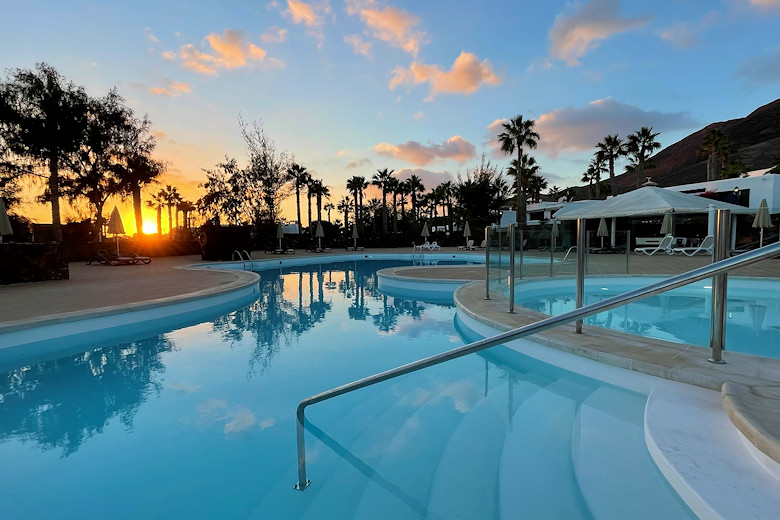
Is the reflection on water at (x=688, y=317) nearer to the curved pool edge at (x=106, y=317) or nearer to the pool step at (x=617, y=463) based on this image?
the pool step at (x=617, y=463)

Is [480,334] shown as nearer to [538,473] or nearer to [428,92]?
[538,473]

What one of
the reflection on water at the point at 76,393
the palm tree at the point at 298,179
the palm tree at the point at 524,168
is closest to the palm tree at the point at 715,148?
the palm tree at the point at 524,168

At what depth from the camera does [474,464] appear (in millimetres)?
2639

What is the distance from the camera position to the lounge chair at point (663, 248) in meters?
14.7

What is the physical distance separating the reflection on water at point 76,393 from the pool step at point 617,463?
385 centimetres

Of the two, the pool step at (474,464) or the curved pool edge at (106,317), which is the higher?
the curved pool edge at (106,317)

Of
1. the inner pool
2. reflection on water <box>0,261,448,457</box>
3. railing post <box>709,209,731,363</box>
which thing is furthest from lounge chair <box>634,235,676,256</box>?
railing post <box>709,209,731,363</box>

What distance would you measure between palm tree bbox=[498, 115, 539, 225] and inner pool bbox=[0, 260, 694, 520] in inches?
1126

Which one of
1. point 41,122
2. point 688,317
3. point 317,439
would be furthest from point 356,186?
point 317,439

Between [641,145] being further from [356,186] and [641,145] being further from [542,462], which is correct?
[542,462]

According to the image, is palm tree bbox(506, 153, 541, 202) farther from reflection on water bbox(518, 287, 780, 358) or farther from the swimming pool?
reflection on water bbox(518, 287, 780, 358)

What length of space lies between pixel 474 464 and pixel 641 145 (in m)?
37.8

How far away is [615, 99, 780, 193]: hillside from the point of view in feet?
292

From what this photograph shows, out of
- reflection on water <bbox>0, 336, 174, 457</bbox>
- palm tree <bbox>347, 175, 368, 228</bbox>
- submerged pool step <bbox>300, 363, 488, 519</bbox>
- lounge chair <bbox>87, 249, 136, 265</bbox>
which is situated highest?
palm tree <bbox>347, 175, 368, 228</bbox>
